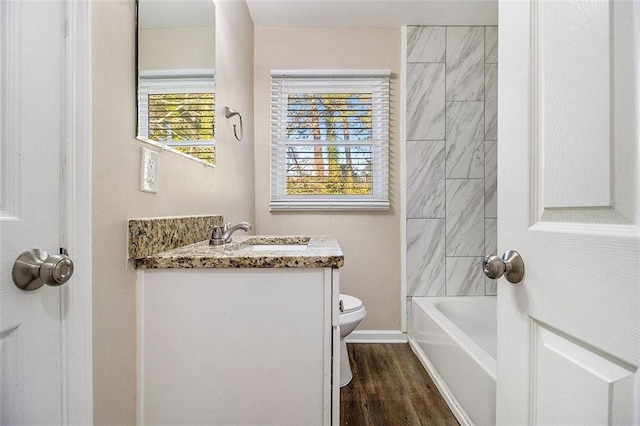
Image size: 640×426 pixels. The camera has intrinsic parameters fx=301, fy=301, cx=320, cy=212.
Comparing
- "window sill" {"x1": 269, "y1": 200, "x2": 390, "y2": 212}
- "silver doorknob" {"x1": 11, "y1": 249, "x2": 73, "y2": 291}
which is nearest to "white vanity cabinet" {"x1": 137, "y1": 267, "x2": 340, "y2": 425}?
"silver doorknob" {"x1": 11, "y1": 249, "x2": 73, "y2": 291}

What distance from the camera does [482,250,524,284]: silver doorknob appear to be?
614 millimetres

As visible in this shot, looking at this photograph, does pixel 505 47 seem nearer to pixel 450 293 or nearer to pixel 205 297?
pixel 205 297

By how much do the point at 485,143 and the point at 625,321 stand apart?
219cm

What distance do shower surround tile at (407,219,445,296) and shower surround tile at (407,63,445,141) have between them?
68cm

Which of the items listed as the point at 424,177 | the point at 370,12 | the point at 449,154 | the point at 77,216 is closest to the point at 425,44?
the point at 370,12

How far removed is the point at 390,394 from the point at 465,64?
2.35 m

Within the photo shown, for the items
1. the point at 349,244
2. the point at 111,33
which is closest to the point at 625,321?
the point at 111,33

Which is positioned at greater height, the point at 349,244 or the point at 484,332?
the point at 349,244

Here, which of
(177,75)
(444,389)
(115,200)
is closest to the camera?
(115,200)

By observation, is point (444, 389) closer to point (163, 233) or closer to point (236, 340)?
point (236, 340)

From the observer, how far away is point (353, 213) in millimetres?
2330

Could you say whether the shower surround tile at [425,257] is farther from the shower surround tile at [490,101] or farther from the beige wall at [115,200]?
the beige wall at [115,200]

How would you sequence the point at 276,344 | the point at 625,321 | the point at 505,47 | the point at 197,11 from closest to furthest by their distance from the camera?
the point at 625,321 → the point at 505,47 → the point at 276,344 → the point at 197,11

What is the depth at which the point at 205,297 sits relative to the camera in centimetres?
91
